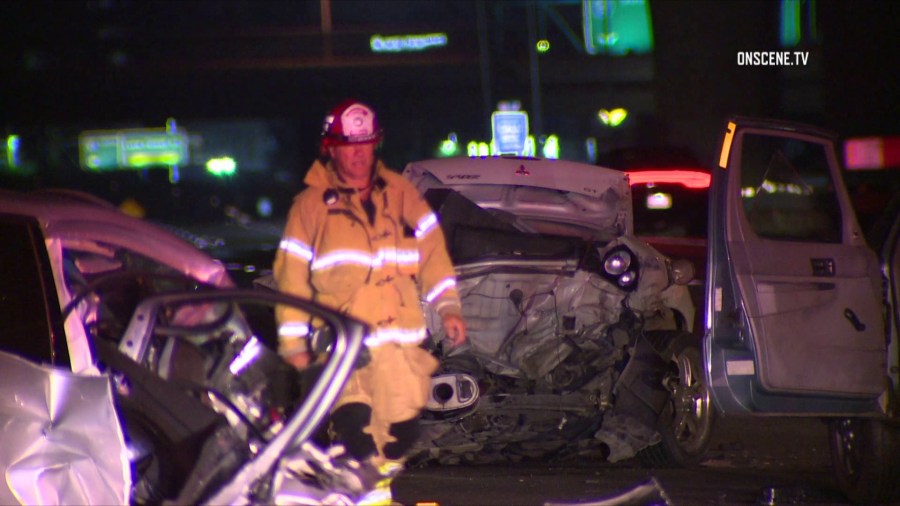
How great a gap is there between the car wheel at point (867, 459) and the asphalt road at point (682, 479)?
0.14m

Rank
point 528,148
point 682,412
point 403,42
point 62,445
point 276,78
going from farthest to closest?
point 276,78, point 403,42, point 528,148, point 682,412, point 62,445

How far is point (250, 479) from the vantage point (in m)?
4.11

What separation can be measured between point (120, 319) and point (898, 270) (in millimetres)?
4049

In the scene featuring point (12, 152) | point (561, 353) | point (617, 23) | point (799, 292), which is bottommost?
point (561, 353)

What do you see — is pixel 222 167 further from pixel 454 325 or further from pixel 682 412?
pixel 454 325

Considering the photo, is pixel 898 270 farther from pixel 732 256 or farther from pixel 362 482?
pixel 362 482

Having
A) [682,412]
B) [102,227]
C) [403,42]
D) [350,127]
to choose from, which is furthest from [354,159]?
[403,42]

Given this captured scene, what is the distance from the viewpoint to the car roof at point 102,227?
4926 millimetres

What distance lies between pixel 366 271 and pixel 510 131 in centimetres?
1854

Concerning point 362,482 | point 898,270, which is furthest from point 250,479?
point 898,270

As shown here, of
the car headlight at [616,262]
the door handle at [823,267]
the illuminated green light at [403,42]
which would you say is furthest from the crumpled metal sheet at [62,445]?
the illuminated green light at [403,42]

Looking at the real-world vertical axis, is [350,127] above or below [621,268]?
above

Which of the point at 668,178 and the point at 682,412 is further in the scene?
the point at 668,178

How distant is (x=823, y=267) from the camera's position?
6.58 metres
